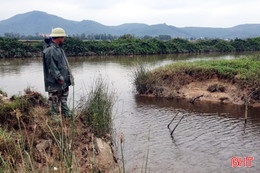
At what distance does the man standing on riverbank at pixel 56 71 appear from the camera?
17.6 ft

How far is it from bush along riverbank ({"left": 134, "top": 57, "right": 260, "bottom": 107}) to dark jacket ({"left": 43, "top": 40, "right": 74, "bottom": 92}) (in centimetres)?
679

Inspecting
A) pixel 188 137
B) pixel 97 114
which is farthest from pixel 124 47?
pixel 97 114

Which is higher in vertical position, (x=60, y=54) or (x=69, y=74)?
(x=60, y=54)

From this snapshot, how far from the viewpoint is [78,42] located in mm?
39469

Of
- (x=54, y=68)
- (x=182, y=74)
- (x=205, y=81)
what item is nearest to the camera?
(x=54, y=68)

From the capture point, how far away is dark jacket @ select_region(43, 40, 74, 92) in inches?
211

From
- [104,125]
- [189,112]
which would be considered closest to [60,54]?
[104,125]

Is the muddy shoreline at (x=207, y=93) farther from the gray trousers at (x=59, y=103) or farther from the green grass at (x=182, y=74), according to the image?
the gray trousers at (x=59, y=103)

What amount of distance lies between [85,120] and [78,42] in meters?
34.3

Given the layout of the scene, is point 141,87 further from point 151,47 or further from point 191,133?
point 151,47

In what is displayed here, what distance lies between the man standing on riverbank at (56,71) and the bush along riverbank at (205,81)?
6729 millimetres

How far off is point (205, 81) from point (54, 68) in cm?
840

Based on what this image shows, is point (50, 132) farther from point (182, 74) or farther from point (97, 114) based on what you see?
point (182, 74)

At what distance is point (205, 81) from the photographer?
1246 cm
